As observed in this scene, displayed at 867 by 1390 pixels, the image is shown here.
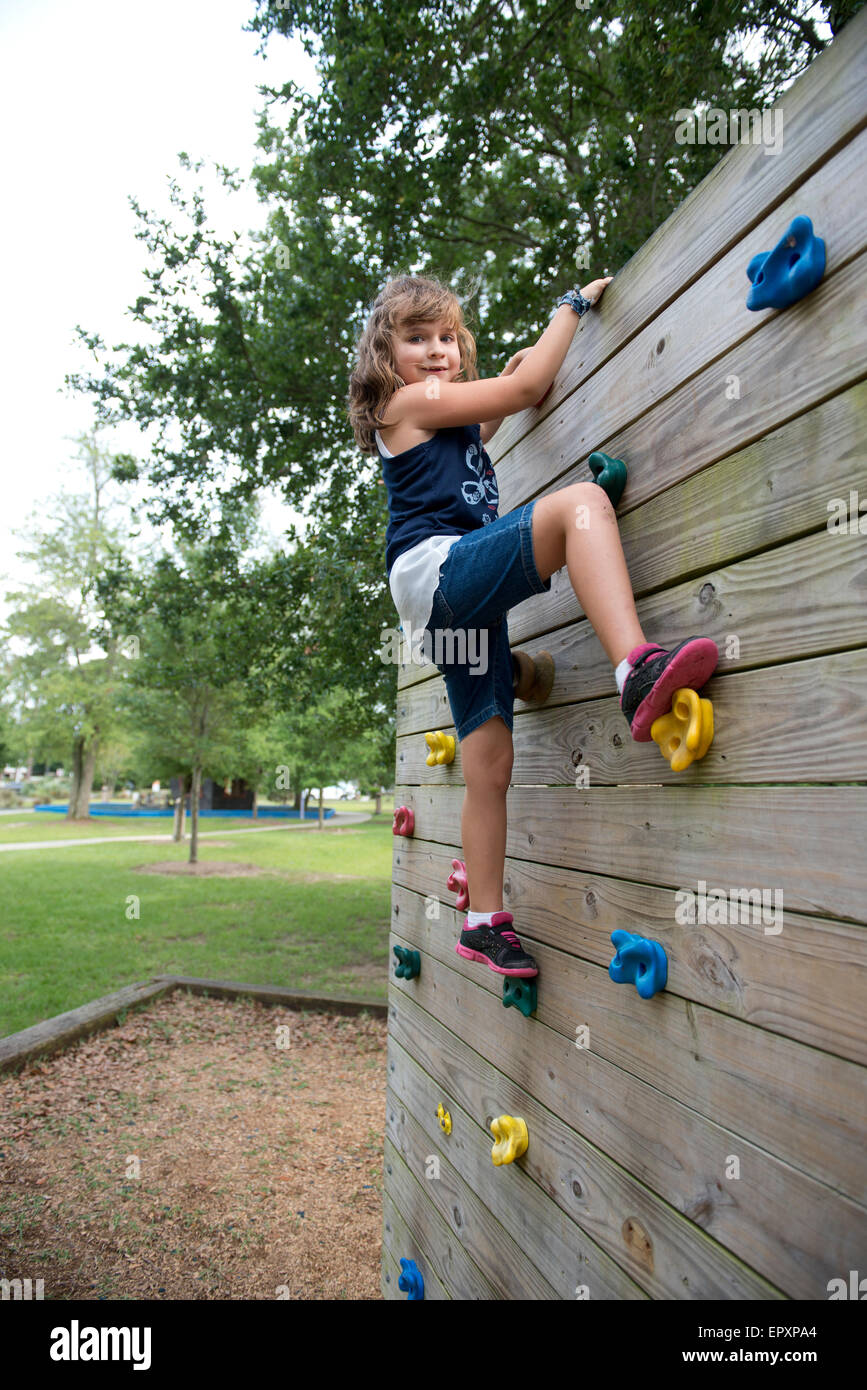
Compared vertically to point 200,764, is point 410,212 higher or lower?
higher

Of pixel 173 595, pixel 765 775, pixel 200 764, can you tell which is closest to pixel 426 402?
pixel 765 775

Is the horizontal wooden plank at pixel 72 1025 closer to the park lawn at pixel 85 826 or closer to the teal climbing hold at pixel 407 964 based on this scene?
the teal climbing hold at pixel 407 964

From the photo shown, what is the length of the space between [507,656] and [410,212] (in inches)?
248

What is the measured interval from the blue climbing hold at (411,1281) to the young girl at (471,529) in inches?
57.0

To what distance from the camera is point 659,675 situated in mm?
1279

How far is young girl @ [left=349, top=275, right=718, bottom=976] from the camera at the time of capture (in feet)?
5.09

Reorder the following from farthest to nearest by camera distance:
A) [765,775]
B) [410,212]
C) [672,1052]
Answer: [410,212]
[672,1052]
[765,775]

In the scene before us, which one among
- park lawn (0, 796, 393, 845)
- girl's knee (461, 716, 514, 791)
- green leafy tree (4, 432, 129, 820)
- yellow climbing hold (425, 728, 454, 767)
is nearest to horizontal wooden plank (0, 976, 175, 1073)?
yellow climbing hold (425, 728, 454, 767)

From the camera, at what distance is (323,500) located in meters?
8.84

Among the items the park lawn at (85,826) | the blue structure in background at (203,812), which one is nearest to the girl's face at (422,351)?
the park lawn at (85,826)

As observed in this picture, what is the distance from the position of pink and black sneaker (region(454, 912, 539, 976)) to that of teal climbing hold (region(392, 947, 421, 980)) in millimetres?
1038

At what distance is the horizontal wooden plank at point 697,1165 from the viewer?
99 centimetres

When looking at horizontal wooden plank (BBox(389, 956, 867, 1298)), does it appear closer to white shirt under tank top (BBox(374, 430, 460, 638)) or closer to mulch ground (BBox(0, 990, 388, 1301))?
white shirt under tank top (BBox(374, 430, 460, 638))
